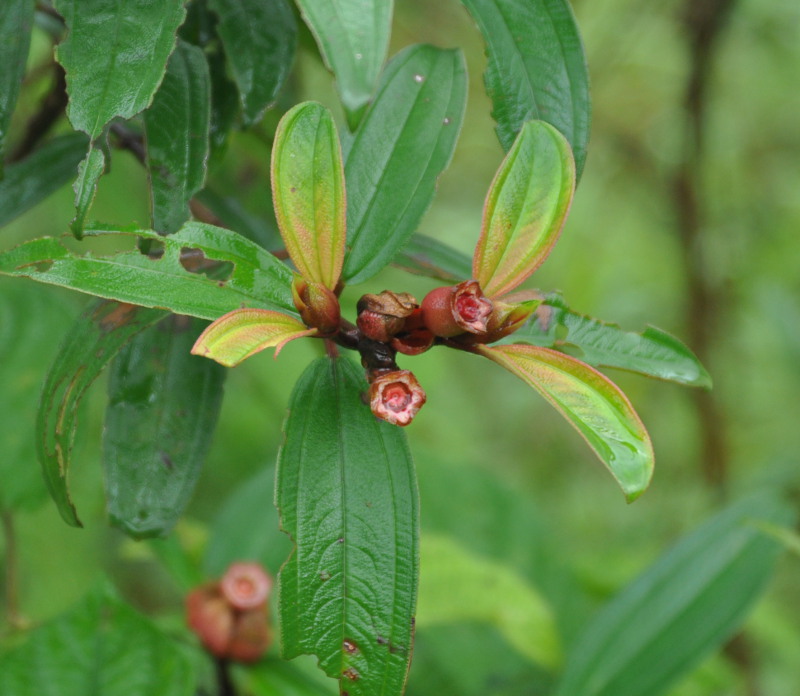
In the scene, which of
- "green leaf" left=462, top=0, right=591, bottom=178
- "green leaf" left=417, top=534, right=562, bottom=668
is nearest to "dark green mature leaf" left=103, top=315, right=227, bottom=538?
"green leaf" left=462, top=0, right=591, bottom=178

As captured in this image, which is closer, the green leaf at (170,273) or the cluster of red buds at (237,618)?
the green leaf at (170,273)

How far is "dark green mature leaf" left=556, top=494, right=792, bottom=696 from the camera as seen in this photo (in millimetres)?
955

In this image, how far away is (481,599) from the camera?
105 cm

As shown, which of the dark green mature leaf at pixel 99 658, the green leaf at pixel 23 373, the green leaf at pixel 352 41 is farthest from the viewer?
the green leaf at pixel 23 373

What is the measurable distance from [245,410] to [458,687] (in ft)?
2.42

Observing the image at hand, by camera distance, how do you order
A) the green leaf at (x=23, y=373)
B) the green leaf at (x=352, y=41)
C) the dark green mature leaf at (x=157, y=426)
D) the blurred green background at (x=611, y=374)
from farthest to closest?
the blurred green background at (x=611, y=374), the green leaf at (x=23, y=373), the dark green mature leaf at (x=157, y=426), the green leaf at (x=352, y=41)

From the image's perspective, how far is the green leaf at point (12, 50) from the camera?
545 mm

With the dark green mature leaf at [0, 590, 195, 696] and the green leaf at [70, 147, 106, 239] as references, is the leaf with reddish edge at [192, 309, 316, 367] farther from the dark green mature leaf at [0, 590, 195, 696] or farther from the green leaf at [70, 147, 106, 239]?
the dark green mature leaf at [0, 590, 195, 696]

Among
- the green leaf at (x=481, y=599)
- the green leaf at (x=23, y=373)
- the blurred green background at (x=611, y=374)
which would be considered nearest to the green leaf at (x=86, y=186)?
the blurred green background at (x=611, y=374)

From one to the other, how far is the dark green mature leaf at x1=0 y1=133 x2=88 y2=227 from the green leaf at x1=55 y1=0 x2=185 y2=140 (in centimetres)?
19

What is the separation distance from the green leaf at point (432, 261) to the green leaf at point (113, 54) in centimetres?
20

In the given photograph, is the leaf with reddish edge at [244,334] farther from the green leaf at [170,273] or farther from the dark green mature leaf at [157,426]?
the dark green mature leaf at [157,426]

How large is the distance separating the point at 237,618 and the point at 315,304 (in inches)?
15.7

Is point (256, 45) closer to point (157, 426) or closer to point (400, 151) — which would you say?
point (400, 151)
